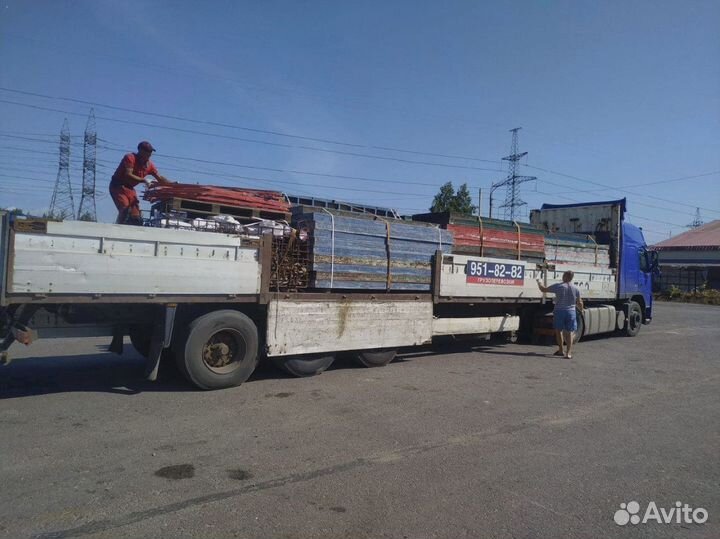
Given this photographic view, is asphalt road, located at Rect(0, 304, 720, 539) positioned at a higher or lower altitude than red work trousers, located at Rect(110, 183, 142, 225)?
lower

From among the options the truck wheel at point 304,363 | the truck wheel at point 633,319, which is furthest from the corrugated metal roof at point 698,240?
the truck wheel at point 304,363

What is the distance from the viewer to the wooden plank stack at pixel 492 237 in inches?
416

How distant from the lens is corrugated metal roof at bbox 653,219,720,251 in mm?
42888

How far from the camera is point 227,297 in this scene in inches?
285

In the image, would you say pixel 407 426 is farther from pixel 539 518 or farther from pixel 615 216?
pixel 615 216

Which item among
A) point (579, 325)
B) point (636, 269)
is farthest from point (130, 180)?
point (636, 269)

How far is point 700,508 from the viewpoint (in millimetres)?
4203

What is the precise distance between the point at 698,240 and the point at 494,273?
4320 centimetres

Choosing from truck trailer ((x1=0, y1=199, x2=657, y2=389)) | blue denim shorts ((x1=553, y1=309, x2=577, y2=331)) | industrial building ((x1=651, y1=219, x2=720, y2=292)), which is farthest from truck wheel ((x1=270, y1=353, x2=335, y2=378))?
industrial building ((x1=651, y1=219, x2=720, y2=292))

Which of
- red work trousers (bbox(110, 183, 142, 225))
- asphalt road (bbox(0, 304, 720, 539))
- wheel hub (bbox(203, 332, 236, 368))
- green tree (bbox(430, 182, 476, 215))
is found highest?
green tree (bbox(430, 182, 476, 215))

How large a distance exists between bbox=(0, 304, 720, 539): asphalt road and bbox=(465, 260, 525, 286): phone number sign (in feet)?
7.26

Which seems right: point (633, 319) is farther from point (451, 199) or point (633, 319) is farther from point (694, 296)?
point (694, 296)

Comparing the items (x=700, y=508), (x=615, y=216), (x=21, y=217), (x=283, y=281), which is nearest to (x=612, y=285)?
(x=615, y=216)

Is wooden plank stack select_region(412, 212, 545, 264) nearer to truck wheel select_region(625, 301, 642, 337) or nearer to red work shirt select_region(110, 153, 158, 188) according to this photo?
truck wheel select_region(625, 301, 642, 337)
